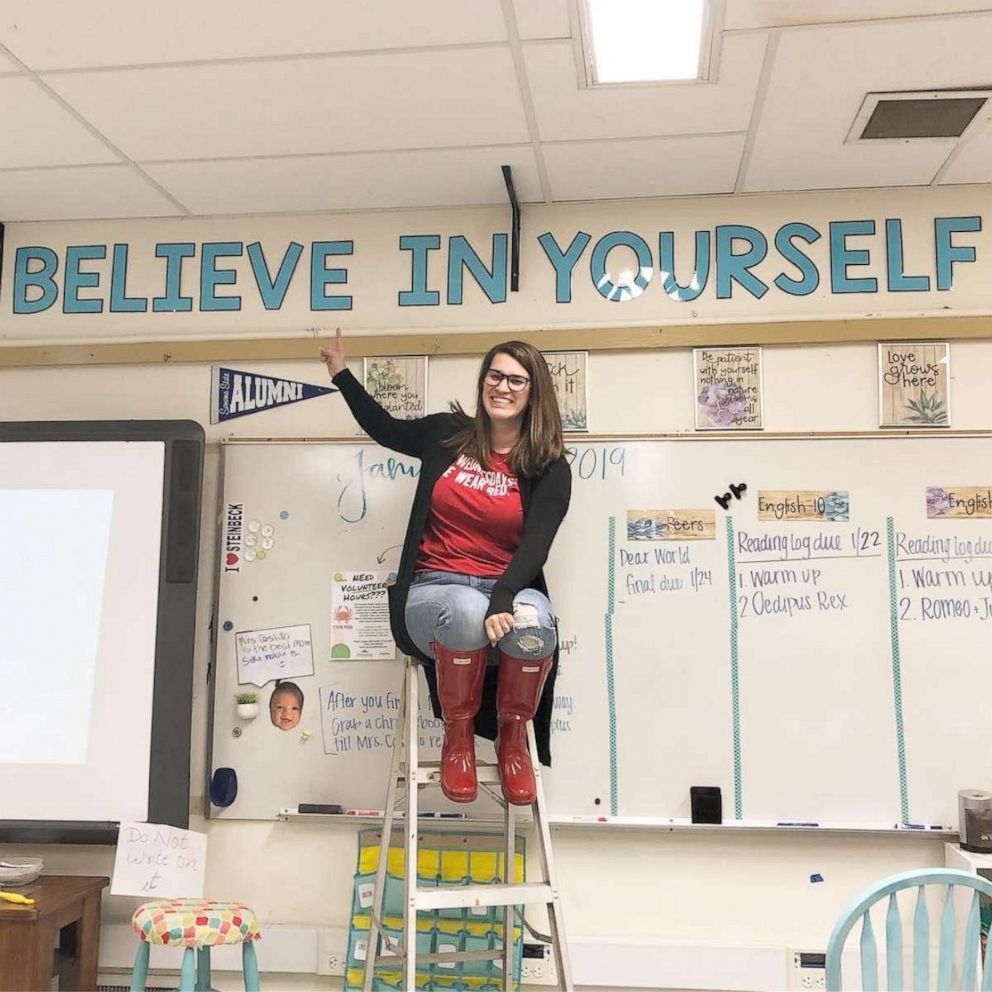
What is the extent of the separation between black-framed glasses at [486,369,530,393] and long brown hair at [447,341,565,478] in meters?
0.02

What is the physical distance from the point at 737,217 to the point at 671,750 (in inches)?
59.8

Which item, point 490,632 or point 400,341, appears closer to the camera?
point 490,632

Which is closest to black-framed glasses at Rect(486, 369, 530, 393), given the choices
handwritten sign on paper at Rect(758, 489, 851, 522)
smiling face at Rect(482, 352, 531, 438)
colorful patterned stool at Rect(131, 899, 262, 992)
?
smiling face at Rect(482, 352, 531, 438)

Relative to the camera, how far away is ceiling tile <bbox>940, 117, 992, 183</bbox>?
2.29 m

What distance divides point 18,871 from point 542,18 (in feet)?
7.97

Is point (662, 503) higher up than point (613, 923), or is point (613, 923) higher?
point (662, 503)

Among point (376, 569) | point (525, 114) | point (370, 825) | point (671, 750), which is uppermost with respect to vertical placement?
point (525, 114)

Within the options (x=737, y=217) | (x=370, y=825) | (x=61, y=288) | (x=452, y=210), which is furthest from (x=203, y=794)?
(x=737, y=217)

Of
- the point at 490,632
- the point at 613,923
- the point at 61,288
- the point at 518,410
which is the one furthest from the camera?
the point at 61,288

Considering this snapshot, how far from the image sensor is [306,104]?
2.19m

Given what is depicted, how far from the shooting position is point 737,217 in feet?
8.73

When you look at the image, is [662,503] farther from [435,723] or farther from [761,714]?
[435,723]

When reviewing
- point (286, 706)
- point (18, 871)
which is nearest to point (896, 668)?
point (286, 706)

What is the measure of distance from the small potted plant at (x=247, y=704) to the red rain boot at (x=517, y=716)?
0.84 metres
